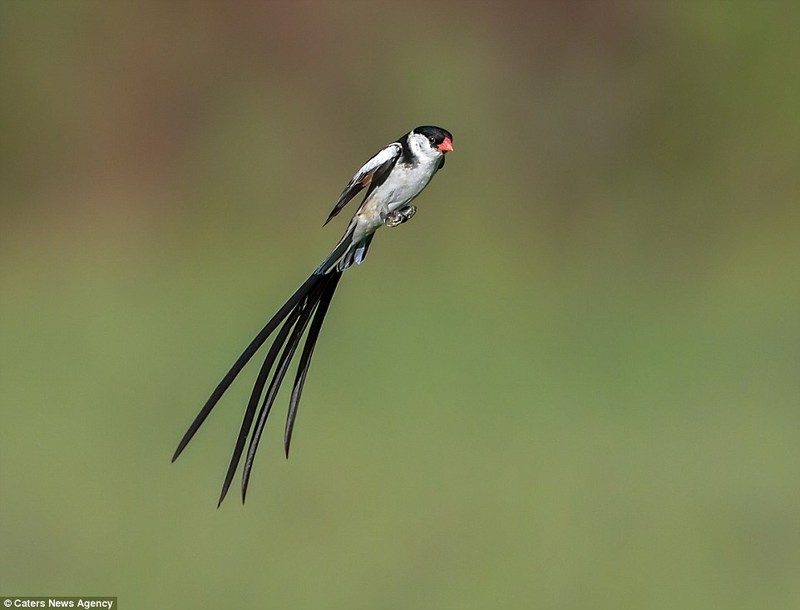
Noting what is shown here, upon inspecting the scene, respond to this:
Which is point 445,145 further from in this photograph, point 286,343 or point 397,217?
point 286,343

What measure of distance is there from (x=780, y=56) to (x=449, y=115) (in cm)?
124

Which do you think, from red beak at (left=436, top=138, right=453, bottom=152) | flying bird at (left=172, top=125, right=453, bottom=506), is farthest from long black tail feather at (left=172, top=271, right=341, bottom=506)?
red beak at (left=436, top=138, right=453, bottom=152)

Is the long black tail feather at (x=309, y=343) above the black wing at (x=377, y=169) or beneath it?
beneath

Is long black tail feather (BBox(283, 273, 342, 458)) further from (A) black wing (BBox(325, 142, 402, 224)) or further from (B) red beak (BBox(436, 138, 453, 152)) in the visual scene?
(B) red beak (BBox(436, 138, 453, 152))

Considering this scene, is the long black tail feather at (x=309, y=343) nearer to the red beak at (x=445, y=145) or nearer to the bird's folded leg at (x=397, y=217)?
the bird's folded leg at (x=397, y=217)

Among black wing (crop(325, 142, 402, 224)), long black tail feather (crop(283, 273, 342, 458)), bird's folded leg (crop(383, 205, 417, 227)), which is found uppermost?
black wing (crop(325, 142, 402, 224))

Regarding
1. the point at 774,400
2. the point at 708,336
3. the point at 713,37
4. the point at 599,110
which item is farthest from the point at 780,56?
the point at 774,400

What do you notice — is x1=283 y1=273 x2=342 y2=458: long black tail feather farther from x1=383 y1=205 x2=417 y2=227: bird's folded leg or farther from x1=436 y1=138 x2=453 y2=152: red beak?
x1=436 y1=138 x2=453 y2=152: red beak

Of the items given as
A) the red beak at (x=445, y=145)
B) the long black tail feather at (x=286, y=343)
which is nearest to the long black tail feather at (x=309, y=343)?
the long black tail feather at (x=286, y=343)

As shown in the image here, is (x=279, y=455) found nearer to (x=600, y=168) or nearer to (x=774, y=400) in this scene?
(x=774, y=400)

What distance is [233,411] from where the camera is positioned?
332 centimetres

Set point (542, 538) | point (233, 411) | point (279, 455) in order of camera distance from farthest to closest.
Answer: point (233, 411)
point (279, 455)
point (542, 538)

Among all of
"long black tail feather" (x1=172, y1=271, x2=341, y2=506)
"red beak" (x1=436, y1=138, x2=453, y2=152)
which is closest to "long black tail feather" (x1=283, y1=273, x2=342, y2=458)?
"long black tail feather" (x1=172, y1=271, x2=341, y2=506)

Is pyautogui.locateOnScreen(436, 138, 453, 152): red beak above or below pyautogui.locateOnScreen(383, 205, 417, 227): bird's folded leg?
above
